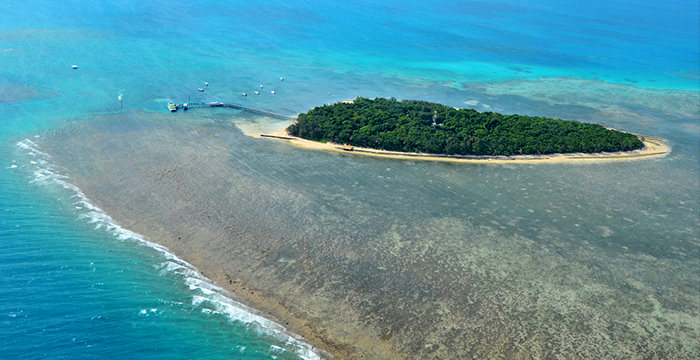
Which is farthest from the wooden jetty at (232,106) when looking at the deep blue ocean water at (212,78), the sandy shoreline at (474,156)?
the sandy shoreline at (474,156)

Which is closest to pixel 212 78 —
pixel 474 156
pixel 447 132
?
pixel 447 132

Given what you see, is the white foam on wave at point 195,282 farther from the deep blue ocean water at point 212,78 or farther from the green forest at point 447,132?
the green forest at point 447,132

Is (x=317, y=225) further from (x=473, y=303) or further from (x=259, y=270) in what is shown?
(x=473, y=303)

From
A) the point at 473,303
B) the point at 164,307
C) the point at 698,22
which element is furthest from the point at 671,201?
the point at 698,22

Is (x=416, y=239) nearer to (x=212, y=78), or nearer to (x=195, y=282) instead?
(x=195, y=282)

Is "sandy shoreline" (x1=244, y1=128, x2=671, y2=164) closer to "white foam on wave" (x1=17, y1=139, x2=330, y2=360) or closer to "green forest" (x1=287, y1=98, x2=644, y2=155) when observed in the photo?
"green forest" (x1=287, y1=98, x2=644, y2=155)

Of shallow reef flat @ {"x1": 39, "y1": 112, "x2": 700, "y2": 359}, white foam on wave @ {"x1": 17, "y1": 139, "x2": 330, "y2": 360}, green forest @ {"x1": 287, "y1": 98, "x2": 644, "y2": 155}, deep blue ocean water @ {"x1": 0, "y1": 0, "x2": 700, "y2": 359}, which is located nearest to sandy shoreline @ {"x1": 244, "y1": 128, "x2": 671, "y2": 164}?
green forest @ {"x1": 287, "y1": 98, "x2": 644, "y2": 155}
